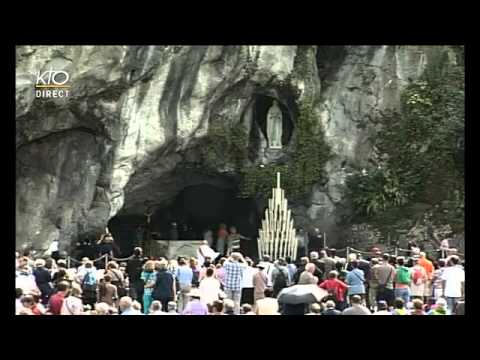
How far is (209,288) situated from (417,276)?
3.52 metres

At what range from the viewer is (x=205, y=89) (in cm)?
2116

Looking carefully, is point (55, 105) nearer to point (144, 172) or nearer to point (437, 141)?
point (144, 172)

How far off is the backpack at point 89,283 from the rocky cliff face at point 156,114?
6.11 meters

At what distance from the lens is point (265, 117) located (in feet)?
75.8

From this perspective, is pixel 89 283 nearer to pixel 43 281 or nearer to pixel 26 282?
pixel 43 281

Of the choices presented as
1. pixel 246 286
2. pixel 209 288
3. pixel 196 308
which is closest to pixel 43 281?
pixel 209 288

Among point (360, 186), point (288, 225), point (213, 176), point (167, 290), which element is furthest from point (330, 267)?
point (213, 176)

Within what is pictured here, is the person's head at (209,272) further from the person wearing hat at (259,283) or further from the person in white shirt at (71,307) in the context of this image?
the person in white shirt at (71,307)

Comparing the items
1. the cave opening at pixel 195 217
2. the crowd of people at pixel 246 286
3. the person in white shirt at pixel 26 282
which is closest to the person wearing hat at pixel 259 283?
the crowd of people at pixel 246 286

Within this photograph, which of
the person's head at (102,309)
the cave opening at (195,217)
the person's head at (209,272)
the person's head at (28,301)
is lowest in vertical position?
the person's head at (102,309)

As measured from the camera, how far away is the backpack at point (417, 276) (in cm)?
1455

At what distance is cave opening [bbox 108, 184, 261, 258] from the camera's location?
23.0 m

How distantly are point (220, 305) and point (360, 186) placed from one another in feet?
34.9

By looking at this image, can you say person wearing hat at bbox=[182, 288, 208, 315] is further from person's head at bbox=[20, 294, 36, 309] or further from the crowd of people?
person's head at bbox=[20, 294, 36, 309]
